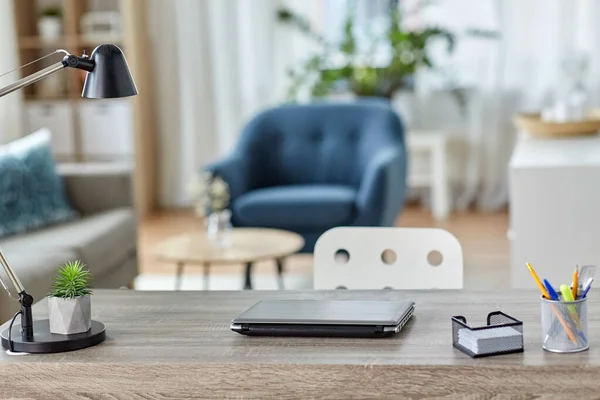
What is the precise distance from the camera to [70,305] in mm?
1937

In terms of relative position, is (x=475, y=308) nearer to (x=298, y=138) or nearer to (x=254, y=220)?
(x=254, y=220)

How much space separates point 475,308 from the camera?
2.04 m

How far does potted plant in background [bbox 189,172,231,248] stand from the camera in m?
4.34

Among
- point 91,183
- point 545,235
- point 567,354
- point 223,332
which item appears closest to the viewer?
point 567,354

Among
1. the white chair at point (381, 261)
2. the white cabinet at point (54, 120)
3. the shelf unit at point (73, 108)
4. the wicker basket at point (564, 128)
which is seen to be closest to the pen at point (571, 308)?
the white chair at point (381, 261)

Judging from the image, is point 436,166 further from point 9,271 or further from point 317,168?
point 9,271

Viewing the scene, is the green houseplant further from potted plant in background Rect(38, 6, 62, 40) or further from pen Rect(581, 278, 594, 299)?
pen Rect(581, 278, 594, 299)

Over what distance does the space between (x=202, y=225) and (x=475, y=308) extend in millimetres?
4809

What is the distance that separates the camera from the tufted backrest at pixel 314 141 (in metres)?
5.30

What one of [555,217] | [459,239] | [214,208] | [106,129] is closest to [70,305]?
[555,217]

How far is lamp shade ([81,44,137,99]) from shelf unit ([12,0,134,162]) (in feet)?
16.1

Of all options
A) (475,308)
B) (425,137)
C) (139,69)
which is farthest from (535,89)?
(475,308)

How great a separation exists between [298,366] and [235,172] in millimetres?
3417

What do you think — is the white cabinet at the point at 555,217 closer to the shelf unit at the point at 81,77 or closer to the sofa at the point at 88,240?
the sofa at the point at 88,240
